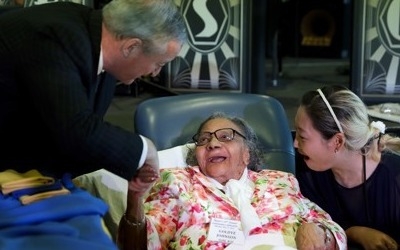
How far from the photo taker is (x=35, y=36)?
1641mm

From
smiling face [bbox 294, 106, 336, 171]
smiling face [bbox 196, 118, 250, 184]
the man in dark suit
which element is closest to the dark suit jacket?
the man in dark suit

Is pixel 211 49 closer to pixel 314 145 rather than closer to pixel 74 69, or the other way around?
Result: pixel 314 145

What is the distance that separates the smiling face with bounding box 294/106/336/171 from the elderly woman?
0.58 ft

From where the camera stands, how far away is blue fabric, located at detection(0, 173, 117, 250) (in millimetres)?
1338

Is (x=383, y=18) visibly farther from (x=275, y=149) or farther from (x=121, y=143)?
(x=121, y=143)

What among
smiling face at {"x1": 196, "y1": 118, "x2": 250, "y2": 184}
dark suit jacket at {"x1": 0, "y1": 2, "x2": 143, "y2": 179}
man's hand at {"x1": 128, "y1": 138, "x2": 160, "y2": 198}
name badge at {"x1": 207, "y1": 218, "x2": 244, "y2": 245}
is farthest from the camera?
smiling face at {"x1": 196, "y1": 118, "x2": 250, "y2": 184}

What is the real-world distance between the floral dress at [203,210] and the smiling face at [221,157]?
41 millimetres

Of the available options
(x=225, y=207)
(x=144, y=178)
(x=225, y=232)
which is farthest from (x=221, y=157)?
(x=144, y=178)

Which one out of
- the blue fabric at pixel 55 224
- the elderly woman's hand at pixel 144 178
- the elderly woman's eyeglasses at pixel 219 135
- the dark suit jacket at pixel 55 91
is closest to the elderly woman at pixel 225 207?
the elderly woman's eyeglasses at pixel 219 135

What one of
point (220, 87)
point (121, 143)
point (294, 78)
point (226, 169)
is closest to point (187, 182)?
point (226, 169)

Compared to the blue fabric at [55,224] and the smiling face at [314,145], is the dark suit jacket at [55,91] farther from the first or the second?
the smiling face at [314,145]

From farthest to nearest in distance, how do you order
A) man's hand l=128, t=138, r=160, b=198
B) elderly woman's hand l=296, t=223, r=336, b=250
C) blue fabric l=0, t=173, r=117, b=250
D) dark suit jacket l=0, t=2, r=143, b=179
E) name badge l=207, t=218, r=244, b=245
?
name badge l=207, t=218, r=244, b=245
elderly woman's hand l=296, t=223, r=336, b=250
man's hand l=128, t=138, r=160, b=198
dark suit jacket l=0, t=2, r=143, b=179
blue fabric l=0, t=173, r=117, b=250

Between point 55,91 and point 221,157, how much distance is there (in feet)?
3.11

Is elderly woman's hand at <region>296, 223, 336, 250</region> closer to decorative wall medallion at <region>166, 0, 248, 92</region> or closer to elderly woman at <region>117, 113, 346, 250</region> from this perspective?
elderly woman at <region>117, 113, 346, 250</region>
